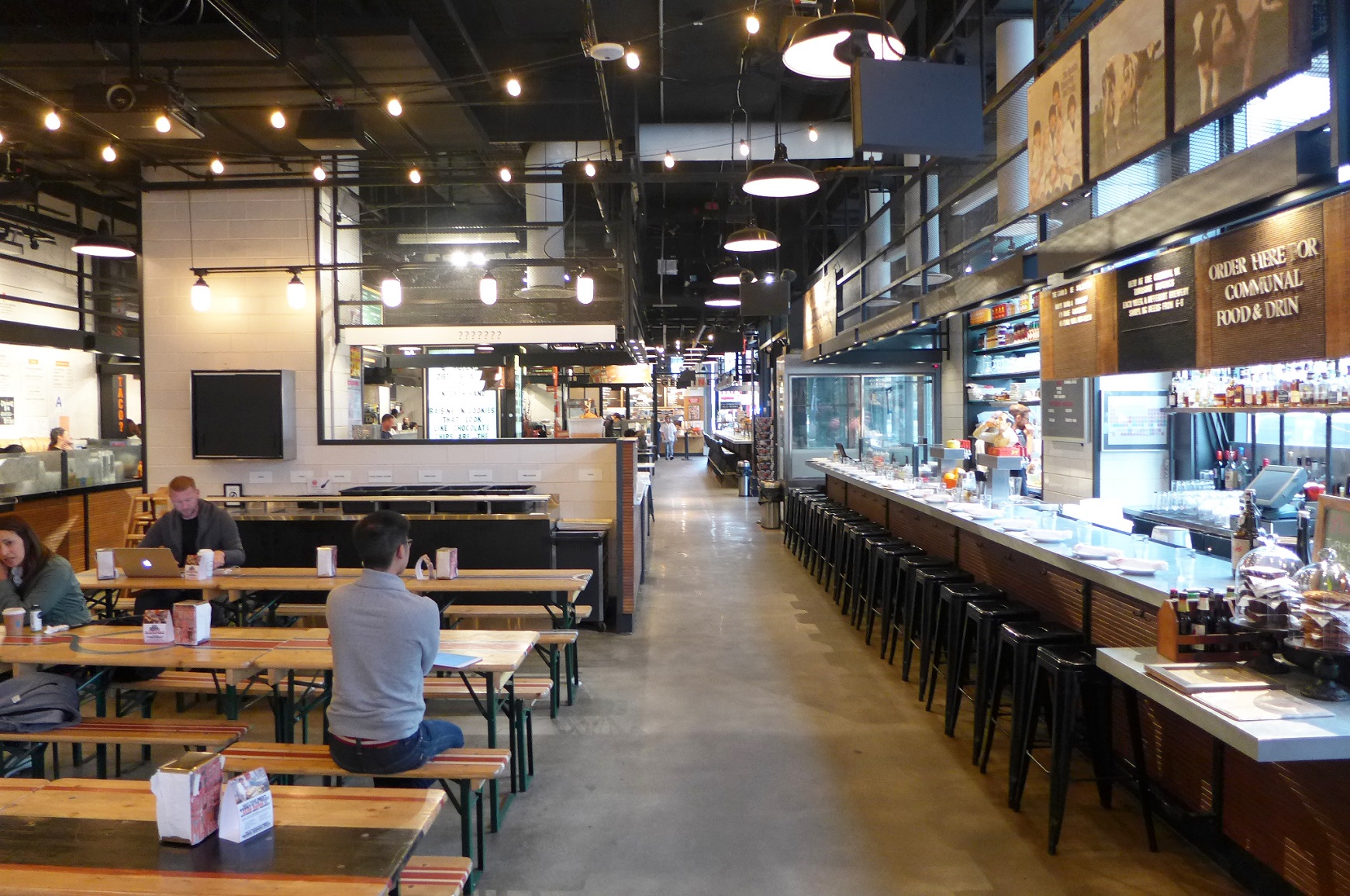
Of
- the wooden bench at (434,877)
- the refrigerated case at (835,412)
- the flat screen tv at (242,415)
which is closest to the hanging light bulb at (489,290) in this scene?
the flat screen tv at (242,415)

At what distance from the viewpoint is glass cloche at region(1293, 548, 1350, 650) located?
235cm

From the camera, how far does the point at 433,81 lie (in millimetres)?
6438

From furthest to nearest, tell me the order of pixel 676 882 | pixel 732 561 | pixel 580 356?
1. pixel 580 356
2. pixel 732 561
3. pixel 676 882

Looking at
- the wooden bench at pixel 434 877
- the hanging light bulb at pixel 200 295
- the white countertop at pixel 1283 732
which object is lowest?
the wooden bench at pixel 434 877

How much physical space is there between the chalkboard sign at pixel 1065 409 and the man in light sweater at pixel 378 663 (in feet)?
21.9

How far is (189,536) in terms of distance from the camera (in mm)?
5344

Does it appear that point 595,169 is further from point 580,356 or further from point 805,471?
point 805,471

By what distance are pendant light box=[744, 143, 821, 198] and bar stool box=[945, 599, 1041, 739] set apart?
8.97 feet

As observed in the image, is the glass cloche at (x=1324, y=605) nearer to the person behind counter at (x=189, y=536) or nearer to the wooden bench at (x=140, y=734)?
the wooden bench at (x=140, y=734)

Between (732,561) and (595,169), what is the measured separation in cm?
452

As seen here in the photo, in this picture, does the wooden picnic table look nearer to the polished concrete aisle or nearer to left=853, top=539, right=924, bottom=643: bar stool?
the polished concrete aisle

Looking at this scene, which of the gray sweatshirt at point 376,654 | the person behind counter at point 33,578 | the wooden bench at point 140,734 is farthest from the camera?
the person behind counter at point 33,578

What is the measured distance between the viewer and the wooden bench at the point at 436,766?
2938 mm

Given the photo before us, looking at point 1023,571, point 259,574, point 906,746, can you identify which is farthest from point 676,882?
point 259,574
